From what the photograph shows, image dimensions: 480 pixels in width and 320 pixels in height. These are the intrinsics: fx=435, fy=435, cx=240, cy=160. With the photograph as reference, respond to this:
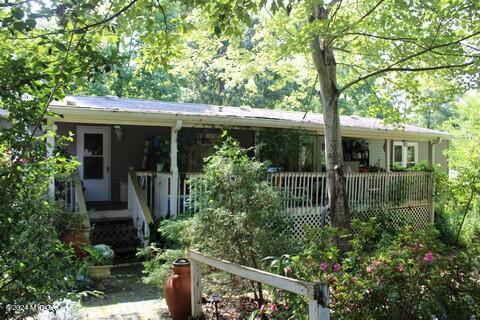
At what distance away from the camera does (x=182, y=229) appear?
613cm

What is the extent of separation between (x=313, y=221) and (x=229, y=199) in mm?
5913

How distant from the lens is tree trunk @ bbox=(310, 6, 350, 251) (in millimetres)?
8078

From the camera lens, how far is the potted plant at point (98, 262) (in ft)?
23.6

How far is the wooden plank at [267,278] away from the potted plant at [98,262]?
2810 millimetres

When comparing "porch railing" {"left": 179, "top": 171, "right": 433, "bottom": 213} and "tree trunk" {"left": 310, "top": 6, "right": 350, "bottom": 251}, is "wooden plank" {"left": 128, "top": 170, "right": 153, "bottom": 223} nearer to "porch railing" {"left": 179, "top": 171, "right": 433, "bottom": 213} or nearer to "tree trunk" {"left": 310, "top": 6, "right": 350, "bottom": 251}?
"porch railing" {"left": 179, "top": 171, "right": 433, "bottom": 213}

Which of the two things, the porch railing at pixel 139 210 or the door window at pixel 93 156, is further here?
the door window at pixel 93 156

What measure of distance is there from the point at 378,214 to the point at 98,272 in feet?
25.3

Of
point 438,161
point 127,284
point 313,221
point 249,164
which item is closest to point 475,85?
point 313,221

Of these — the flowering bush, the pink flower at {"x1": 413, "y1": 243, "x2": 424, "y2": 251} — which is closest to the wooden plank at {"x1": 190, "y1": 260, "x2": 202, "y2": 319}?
the flowering bush

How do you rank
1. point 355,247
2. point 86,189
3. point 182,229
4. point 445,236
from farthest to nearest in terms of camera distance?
1. point 445,236
2. point 86,189
3. point 182,229
4. point 355,247

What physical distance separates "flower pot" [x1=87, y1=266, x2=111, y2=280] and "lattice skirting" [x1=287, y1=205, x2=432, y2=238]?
145 inches

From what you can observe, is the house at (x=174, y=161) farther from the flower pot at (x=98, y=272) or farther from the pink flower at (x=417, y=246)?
the pink flower at (x=417, y=246)

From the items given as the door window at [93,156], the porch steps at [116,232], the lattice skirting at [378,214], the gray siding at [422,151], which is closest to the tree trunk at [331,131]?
the lattice skirting at [378,214]

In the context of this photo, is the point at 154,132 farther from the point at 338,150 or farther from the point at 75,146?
the point at 338,150
